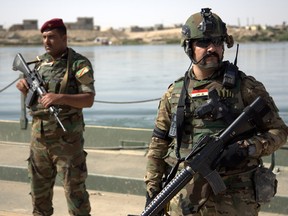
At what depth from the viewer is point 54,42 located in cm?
403

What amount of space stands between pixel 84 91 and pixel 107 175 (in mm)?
1810

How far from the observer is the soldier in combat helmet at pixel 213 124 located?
2.66m

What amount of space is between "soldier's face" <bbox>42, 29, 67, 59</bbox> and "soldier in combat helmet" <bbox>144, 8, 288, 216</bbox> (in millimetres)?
1423

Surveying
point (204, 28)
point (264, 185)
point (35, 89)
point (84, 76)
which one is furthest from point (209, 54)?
point (35, 89)

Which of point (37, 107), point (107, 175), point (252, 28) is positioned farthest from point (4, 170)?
point (252, 28)

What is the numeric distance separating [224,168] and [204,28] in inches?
28.9

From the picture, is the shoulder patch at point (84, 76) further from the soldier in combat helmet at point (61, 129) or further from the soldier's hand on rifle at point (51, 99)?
the soldier's hand on rifle at point (51, 99)

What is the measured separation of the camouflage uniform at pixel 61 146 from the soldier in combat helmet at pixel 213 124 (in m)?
1.25

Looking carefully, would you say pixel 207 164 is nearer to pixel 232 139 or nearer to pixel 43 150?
pixel 232 139

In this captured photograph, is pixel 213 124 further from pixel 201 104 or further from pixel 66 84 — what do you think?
pixel 66 84

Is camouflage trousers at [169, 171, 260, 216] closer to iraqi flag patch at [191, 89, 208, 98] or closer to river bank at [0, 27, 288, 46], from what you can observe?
iraqi flag patch at [191, 89, 208, 98]

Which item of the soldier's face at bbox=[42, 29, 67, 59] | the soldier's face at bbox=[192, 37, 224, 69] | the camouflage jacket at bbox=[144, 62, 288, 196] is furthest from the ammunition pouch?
the soldier's face at bbox=[42, 29, 67, 59]

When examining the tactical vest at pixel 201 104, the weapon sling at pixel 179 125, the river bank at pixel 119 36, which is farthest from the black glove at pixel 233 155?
the river bank at pixel 119 36

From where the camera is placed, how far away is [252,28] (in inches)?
2982
